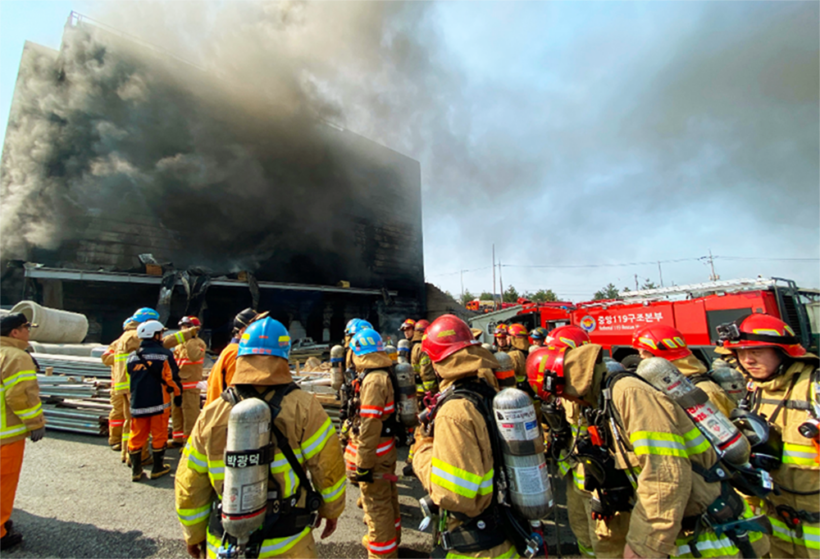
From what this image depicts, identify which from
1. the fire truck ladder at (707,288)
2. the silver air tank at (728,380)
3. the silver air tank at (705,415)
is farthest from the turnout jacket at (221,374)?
the fire truck ladder at (707,288)

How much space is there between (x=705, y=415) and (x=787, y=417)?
0.84m

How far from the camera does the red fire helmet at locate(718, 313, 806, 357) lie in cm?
198

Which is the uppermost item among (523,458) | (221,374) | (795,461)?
(221,374)

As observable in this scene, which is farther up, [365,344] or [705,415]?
[365,344]

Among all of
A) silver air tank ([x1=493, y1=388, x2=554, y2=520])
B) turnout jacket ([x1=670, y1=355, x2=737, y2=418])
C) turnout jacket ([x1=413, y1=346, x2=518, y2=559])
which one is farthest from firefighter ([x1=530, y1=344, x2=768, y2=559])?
turnout jacket ([x1=670, y1=355, x2=737, y2=418])

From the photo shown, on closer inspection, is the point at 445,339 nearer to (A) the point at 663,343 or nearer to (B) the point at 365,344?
(B) the point at 365,344

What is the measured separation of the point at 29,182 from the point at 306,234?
9.29 metres

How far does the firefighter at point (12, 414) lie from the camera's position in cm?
257

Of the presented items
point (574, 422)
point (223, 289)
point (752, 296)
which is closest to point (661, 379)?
point (574, 422)

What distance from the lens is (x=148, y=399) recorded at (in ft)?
12.7

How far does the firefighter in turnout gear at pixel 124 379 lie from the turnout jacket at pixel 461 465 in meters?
4.20

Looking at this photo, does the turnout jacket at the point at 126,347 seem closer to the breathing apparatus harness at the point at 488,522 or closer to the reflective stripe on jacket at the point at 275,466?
the reflective stripe on jacket at the point at 275,466

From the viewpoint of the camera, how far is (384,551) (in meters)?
2.47

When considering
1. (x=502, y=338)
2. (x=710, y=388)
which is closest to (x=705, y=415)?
(x=710, y=388)
